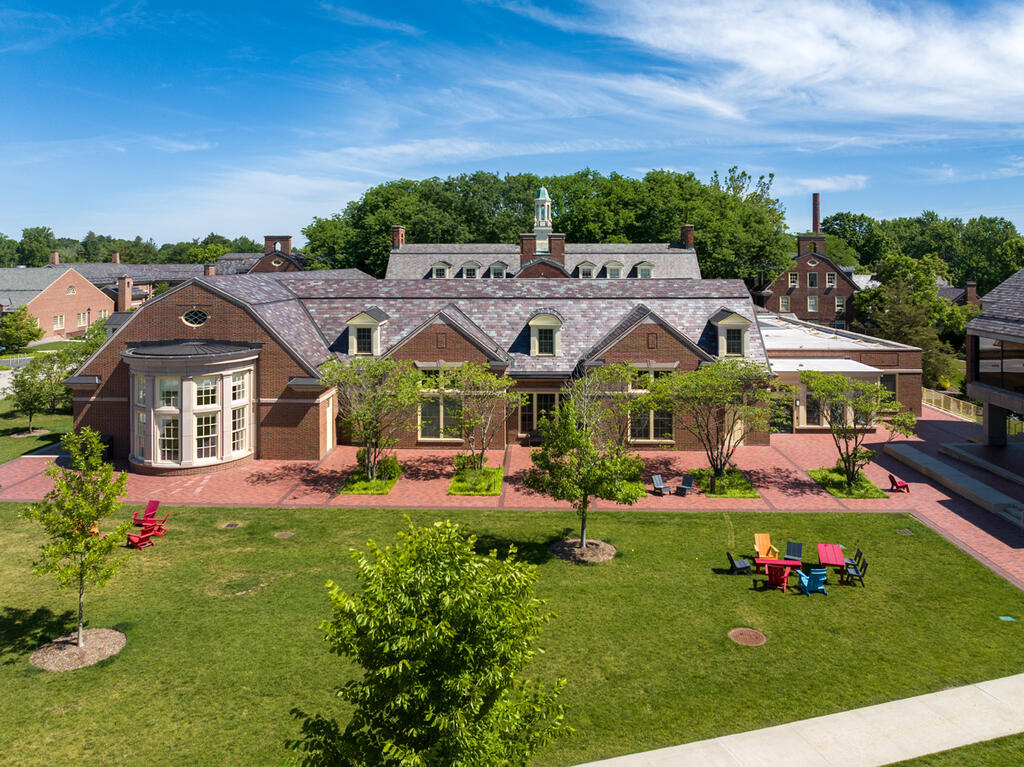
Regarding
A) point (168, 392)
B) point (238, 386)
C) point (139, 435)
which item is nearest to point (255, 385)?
point (238, 386)

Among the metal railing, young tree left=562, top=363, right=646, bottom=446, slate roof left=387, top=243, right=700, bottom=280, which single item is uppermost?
slate roof left=387, top=243, right=700, bottom=280

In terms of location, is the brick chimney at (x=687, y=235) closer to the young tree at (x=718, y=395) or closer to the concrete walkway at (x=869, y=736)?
the young tree at (x=718, y=395)

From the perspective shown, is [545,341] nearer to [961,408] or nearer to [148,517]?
[148,517]

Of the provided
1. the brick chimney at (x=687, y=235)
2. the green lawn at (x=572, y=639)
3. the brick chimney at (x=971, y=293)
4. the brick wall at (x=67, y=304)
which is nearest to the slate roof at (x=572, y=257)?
the brick chimney at (x=687, y=235)

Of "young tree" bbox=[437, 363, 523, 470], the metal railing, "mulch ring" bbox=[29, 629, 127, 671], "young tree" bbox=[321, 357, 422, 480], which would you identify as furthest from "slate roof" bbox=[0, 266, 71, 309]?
the metal railing

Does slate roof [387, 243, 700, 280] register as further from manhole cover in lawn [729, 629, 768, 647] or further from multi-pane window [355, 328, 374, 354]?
manhole cover in lawn [729, 629, 768, 647]

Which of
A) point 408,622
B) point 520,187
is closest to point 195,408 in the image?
point 408,622
